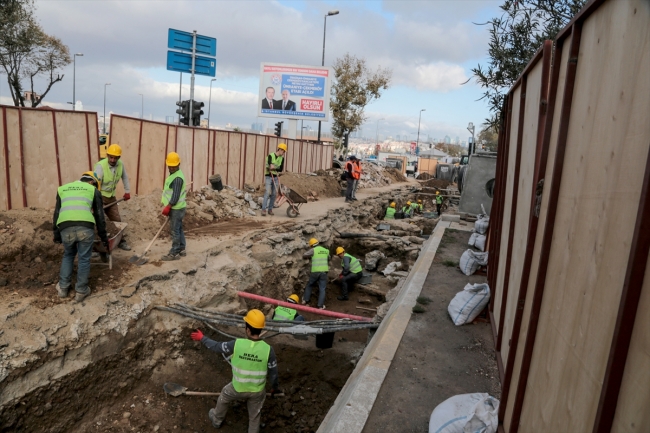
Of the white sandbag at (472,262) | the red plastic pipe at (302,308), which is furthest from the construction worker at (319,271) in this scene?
the white sandbag at (472,262)

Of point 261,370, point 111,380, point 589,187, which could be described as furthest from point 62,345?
point 589,187

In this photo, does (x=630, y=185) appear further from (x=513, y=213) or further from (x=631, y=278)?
(x=513, y=213)

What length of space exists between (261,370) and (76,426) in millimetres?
2665

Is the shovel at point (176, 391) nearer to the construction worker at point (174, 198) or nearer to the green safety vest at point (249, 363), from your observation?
the green safety vest at point (249, 363)

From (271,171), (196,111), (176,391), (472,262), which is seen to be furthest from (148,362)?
(196,111)

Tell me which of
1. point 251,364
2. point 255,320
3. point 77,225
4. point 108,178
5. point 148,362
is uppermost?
point 108,178

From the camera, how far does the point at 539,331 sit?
2.84 meters

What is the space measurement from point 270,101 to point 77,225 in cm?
1656

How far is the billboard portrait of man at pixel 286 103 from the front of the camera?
21.2 metres

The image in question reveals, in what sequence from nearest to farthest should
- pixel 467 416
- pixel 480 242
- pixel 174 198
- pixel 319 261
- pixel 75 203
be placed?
1. pixel 467 416
2. pixel 75 203
3. pixel 174 198
4. pixel 480 242
5. pixel 319 261

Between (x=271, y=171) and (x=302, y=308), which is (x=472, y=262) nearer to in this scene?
(x=302, y=308)

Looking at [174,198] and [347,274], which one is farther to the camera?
[347,274]

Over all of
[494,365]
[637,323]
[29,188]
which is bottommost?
[494,365]

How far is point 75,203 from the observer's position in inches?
225
